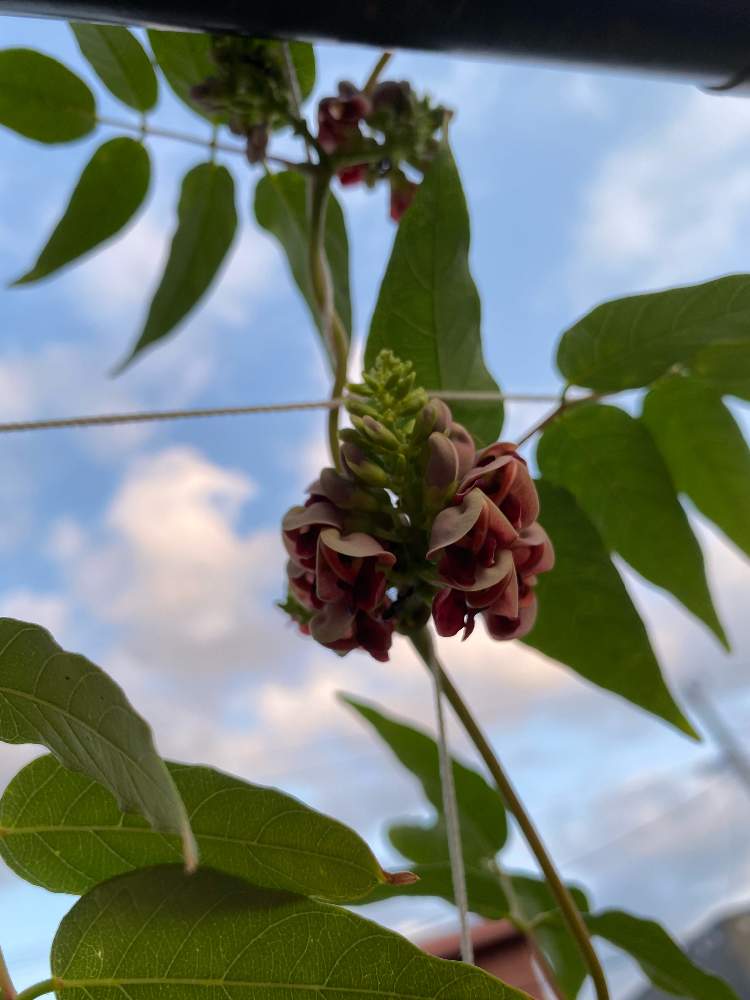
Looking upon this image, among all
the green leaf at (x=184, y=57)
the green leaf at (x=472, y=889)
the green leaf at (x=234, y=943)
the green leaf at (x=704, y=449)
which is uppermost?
the green leaf at (x=184, y=57)

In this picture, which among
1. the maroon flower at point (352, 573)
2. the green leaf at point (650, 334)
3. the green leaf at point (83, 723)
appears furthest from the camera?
the green leaf at point (650, 334)

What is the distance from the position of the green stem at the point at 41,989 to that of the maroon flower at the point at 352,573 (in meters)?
0.13

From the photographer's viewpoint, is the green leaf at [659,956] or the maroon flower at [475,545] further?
the green leaf at [659,956]

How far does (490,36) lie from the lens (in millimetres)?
247

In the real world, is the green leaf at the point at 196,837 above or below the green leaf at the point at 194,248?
below

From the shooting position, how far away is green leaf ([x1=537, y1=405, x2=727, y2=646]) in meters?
0.45

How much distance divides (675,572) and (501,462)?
8.3 inches

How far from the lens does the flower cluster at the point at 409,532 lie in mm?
271

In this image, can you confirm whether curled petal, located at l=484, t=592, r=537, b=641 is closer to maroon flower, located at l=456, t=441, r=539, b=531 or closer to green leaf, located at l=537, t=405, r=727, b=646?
maroon flower, located at l=456, t=441, r=539, b=531

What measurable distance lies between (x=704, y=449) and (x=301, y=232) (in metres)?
0.27

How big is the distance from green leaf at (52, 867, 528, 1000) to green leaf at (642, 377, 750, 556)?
34cm

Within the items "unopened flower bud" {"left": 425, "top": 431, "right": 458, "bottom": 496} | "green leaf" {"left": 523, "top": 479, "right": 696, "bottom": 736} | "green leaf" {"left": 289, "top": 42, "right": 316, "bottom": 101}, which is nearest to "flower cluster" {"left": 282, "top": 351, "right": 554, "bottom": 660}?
"unopened flower bud" {"left": 425, "top": 431, "right": 458, "bottom": 496}

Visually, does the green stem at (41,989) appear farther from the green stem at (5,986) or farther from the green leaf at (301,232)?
the green leaf at (301,232)

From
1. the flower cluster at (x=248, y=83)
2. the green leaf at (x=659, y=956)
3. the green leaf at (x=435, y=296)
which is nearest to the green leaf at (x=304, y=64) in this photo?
the flower cluster at (x=248, y=83)
